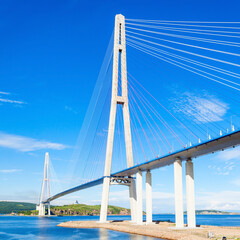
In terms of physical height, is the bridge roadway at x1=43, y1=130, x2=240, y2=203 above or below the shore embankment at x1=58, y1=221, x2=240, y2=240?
above

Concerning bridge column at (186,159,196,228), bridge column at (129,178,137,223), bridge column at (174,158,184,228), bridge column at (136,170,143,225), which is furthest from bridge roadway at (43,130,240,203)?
bridge column at (129,178,137,223)

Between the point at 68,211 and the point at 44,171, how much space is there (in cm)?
7550

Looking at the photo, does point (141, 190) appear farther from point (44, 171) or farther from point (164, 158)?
point (44, 171)

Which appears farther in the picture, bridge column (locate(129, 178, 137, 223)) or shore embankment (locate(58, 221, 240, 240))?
bridge column (locate(129, 178, 137, 223))

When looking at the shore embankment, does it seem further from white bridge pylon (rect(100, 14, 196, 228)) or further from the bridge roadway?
the bridge roadway

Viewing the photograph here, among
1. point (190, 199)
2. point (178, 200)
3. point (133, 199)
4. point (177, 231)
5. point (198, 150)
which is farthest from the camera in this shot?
point (133, 199)

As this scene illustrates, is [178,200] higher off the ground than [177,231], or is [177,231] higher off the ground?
[178,200]

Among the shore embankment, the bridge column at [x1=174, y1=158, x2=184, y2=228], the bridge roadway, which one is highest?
the bridge roadway

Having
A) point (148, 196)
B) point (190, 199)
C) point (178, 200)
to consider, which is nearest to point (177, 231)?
point (178, 200)

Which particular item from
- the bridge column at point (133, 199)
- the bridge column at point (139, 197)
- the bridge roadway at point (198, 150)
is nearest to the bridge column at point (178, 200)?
the bridge roadway at point (198, 150)

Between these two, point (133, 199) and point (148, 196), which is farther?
point (133, 199)

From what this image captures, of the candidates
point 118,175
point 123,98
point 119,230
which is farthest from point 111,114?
point 119,230

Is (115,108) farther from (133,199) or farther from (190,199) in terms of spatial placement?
(190,199)

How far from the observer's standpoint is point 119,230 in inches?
1634
